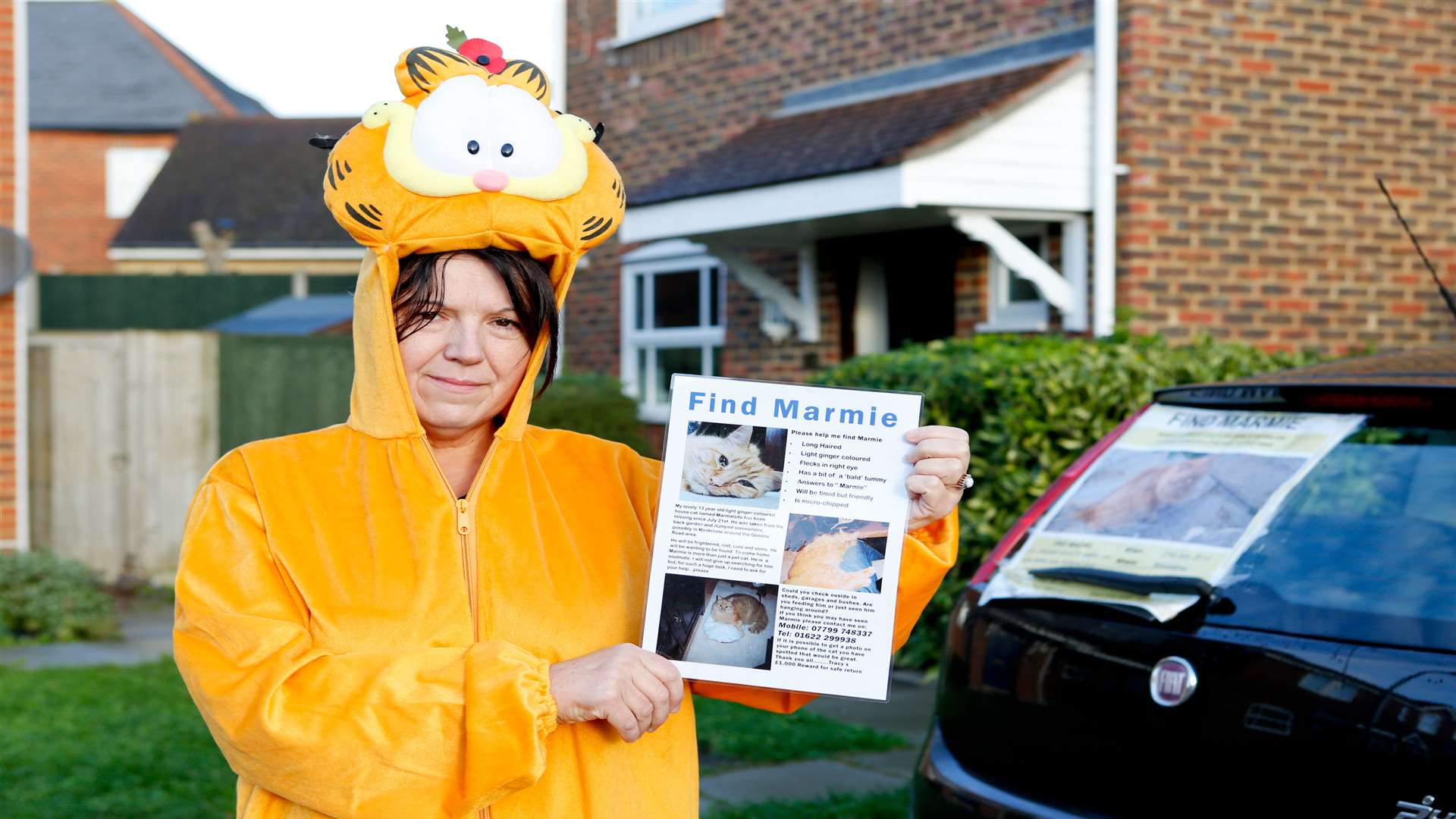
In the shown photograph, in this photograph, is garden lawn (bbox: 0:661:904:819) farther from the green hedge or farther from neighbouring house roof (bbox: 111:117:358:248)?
neighbouring house roof (bbox: 111:117:358:248)

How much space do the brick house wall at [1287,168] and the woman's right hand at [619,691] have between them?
7.02 m

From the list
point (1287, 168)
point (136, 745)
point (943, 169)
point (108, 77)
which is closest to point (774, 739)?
point (136, 745)

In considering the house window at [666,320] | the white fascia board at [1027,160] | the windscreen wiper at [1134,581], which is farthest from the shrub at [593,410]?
the windscreen wiper at [1134,581]

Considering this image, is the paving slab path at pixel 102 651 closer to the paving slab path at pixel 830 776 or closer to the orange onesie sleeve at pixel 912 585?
the paving slab path at pixel 830 776

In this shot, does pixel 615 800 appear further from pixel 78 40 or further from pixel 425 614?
pixel 78 40

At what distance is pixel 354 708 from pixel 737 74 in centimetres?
1024

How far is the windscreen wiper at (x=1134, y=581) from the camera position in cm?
282

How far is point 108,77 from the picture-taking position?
38406 millimetres

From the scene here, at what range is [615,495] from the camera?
223 cm

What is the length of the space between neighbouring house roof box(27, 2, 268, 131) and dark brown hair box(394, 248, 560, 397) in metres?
37.3

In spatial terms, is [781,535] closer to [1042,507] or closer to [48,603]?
[1042,507]

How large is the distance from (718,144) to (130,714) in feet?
21.4

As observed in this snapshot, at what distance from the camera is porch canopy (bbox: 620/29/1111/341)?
8375 mm

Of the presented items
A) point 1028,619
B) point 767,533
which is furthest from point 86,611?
point 767,533
